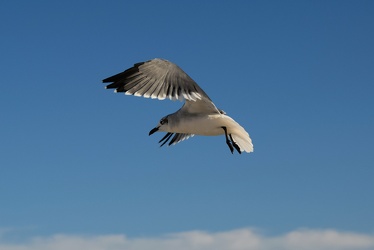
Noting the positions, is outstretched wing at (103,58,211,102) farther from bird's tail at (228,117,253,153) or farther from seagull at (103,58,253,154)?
bird's tail at (228,117,253,153)

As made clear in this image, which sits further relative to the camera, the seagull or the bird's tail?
the bird's tail

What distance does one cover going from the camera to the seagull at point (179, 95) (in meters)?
8.76

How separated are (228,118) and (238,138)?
0.87m

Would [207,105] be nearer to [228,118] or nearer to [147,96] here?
[228,118]

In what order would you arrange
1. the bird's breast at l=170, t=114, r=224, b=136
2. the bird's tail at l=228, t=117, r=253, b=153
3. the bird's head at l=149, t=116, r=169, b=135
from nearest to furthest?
the bird's breast at l=170, t=114, r=224, b=136, the bird's tail at l=228, t=117, r=253, b=153, the bird's head at l=149, t=116, r=169, b=135

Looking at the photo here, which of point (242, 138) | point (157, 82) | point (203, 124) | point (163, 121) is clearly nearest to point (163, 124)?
point (163, 121)

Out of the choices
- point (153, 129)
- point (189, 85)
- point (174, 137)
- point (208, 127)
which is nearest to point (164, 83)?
point (189, 85)

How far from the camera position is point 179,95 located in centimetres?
887

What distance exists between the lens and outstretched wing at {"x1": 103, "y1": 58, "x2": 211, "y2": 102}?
8695 mm

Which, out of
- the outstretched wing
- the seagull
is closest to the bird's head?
the seagull

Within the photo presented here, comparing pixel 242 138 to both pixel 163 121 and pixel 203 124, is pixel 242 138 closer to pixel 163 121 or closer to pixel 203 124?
pixel 203 124

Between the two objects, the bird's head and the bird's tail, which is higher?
the bird's head

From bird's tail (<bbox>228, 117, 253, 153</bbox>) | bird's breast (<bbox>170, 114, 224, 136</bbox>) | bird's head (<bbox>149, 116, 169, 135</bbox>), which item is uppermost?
bird's head (<bbox>149, 116, 169, 135</bbox>)

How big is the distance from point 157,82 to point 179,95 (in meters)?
0.39
